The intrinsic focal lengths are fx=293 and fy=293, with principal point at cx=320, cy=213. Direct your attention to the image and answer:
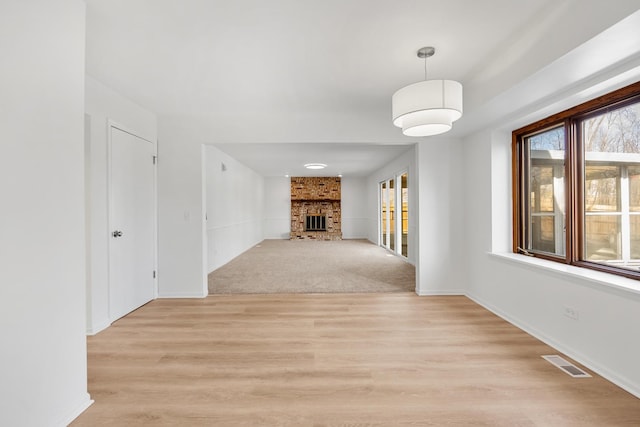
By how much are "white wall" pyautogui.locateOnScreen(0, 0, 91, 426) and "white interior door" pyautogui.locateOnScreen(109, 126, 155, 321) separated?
5.07ft

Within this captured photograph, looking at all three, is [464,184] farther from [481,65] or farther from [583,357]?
[583,357]

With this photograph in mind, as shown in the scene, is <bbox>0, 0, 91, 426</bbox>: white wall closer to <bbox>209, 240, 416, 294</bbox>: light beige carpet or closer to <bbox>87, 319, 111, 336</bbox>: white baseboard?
<bbox>87, 319, 111, 336</bbox>: white baseboard

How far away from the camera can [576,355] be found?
226cm

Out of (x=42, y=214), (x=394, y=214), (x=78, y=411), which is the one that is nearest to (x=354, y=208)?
(x=394, y=214)

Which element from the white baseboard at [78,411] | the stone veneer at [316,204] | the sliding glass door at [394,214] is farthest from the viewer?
the stone veneer at [316,204]

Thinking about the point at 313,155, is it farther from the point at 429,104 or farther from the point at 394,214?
the point at 429,104

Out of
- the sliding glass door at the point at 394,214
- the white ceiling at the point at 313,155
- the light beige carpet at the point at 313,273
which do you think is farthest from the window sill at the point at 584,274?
the sliding glass door at the point at 394,214

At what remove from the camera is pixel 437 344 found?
99.9 inches

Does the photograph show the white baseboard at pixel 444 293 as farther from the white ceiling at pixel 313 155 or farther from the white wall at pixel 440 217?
the white ceiling at pixel 313 155

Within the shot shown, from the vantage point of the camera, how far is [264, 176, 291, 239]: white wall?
1073 centimetres

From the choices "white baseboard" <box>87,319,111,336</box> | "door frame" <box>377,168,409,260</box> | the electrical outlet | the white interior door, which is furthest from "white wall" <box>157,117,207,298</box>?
"door frame" <box>377,168,409,260</box>

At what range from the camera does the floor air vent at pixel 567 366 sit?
2.05 meters

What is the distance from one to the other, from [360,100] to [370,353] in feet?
8.65

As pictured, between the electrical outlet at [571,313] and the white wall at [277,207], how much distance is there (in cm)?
900
